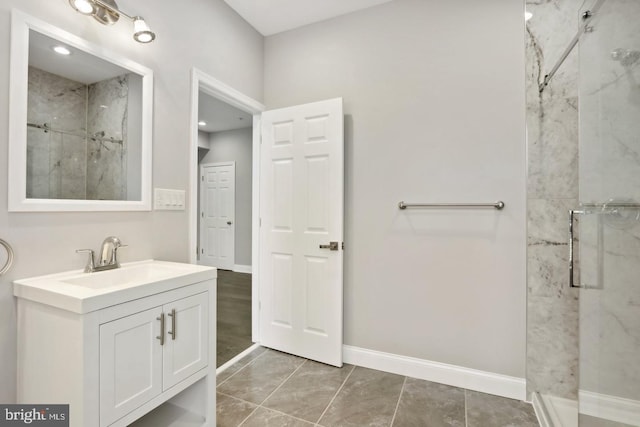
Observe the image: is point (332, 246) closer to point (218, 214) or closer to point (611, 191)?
point (611, 191)

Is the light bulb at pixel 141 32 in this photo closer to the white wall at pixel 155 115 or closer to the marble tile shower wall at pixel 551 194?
the white wall at pixel 155 115

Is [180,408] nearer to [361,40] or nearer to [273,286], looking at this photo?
[273,286]

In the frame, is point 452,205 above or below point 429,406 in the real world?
above

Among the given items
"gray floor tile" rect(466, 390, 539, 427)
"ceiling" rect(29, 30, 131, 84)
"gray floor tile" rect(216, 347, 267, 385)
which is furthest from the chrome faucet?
"gray floor tile" rect(466, 390, 539, 427)

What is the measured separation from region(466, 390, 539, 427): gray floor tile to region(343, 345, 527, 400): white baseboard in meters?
0.05

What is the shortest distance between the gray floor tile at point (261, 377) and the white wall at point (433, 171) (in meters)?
0.55

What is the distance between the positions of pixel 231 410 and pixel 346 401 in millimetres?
697

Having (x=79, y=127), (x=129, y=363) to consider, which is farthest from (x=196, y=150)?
(x=129, y=363)

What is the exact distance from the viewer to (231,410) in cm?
175

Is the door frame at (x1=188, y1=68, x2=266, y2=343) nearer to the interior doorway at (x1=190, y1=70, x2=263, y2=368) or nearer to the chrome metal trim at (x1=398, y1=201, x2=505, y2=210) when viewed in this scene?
the chrome metal trim at (x1=398, y1=201, x2=505, y2=210)

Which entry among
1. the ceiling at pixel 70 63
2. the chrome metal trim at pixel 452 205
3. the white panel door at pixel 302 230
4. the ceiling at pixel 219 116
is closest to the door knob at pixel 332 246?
the white panel door at pixel 302 230

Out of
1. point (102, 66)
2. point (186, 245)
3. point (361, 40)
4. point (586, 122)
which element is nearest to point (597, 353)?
point (586, 122)

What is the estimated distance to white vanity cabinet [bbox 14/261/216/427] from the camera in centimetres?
101

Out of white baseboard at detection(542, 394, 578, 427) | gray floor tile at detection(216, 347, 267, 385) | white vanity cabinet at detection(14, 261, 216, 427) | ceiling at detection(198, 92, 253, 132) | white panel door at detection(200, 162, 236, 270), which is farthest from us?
white panel door at detection(200, 162, 236, 270)
